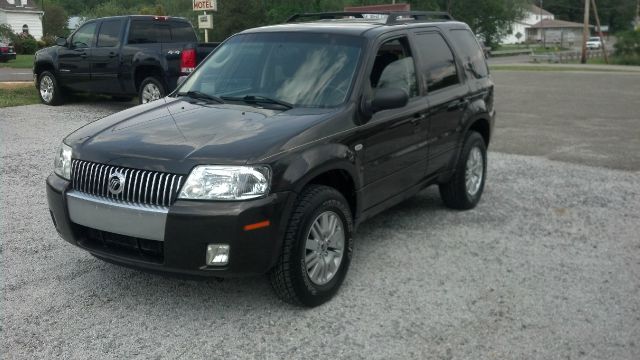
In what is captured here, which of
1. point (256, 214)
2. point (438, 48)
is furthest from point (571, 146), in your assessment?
point (256, 214)

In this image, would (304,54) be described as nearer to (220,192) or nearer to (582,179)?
(220,192)

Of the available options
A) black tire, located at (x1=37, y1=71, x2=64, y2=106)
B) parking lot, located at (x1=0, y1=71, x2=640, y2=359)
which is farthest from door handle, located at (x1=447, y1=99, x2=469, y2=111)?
black tire, located at (x1=37, y1=71, x2=64, y2=106)

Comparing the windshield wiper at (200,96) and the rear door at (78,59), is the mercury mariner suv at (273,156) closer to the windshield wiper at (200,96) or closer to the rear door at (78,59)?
the windshield wiper at (200,96)

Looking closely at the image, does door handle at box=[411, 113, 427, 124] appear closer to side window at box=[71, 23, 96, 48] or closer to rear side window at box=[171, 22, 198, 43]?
rear side window at box=[171, 22, 198, 43]

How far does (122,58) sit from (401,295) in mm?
10402

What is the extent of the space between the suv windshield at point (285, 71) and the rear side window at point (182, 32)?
8.99 meters

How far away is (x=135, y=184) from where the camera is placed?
3.88 m

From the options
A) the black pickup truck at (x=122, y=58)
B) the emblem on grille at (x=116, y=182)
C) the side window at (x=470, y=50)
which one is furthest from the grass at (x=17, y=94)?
the emblem on grille at (x=116, y=182)

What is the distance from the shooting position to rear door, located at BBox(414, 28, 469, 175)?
574cm

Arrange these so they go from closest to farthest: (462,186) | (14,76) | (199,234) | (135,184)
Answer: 1. (199,234)
2. (135,184)
3. (462,186)
4. (14,76)

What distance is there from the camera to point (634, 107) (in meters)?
16.2

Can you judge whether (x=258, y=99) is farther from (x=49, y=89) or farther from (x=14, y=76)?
(x=14, y=76)

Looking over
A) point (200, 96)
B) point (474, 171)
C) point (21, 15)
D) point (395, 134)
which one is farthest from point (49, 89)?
point (21, 15)

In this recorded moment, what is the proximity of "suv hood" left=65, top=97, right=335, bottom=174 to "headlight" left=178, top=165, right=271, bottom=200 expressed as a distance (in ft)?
0.16
